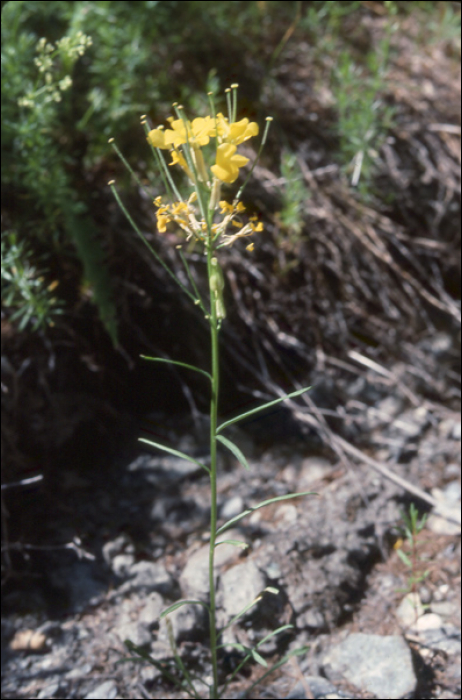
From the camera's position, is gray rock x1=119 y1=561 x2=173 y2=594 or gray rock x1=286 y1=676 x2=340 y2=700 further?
gray rock x1=119 y1=561 x2=173 y2=594

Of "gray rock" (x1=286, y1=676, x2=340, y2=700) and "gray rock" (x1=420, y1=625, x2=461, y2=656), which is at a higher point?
"gray rock" (x1=286, y1=676, x2=340, y2=700)

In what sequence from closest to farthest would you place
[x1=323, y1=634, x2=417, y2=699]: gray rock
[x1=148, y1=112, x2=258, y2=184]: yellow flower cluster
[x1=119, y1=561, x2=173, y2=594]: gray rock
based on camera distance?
[x1=148, y1=112, x2=258, y2=184]: yellow flower cluster → [x1=323, y1=634, x2=417, y2=699]: gray rock → [x1=119, y1=561, x2=173, y2=594]: gray rock

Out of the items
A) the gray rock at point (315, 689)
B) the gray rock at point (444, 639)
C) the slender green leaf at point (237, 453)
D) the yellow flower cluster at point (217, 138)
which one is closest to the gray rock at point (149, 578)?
the gray rock at point (315, 689)

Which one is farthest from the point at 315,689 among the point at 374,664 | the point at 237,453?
the point at 237,453

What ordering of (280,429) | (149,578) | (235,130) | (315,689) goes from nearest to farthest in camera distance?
(235,130) → (315,689) → (149,578) → (280,429)

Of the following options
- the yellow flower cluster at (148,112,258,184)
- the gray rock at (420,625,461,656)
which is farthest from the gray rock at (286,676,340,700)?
the yellow flower cluster at (148,112,258,184)

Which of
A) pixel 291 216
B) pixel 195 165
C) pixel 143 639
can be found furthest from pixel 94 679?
pixel 291 216

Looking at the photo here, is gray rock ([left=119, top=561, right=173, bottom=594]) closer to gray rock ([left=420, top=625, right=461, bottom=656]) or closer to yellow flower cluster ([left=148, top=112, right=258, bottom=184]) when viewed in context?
gray rock ([left=420, top=625, right=461, bottom=656])

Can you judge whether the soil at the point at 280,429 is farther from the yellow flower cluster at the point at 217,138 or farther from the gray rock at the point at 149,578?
the yellow flower cluster at the point at 217,138

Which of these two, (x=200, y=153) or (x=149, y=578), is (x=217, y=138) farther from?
(x=149, y=578)

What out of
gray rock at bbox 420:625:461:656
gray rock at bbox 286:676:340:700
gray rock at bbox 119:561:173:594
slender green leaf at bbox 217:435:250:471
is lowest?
gray rock at bbox 420:625:461:656
